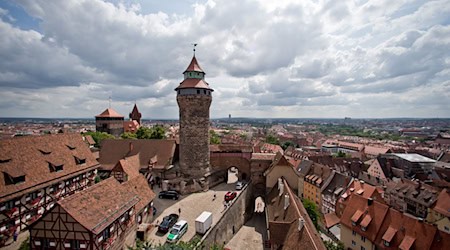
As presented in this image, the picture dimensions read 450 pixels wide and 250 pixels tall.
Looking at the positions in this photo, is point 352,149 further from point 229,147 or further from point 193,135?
point 193,135

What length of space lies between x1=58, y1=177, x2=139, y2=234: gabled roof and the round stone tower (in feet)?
36.2

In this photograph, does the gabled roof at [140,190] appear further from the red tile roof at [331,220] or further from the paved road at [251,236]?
the red tile roof at [331,220]

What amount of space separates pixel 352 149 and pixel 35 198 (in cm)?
10476

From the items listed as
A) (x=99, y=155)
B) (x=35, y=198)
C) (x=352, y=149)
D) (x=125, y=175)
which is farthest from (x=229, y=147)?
(x=352, y=149)

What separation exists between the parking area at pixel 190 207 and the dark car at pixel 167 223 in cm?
34

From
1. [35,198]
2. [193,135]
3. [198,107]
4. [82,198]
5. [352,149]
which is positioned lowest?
[352,149]

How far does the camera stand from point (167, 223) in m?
18.1

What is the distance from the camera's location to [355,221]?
22.6 metres

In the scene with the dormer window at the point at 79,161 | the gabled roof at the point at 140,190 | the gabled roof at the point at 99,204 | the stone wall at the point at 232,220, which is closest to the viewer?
the gabled roof at the point at 99,204

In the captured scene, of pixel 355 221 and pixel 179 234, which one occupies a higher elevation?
pixel 179 234

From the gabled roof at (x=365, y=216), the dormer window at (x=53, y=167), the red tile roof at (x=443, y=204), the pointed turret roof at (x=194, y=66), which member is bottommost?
the red tile roof at (x=443, y=204)

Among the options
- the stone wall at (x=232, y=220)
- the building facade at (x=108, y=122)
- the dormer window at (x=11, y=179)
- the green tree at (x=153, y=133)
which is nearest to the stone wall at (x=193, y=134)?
the stone wall at (x=232, y=220)

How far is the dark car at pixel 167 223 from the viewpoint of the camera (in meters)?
17.7

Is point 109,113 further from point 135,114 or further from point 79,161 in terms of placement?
point 79,161
